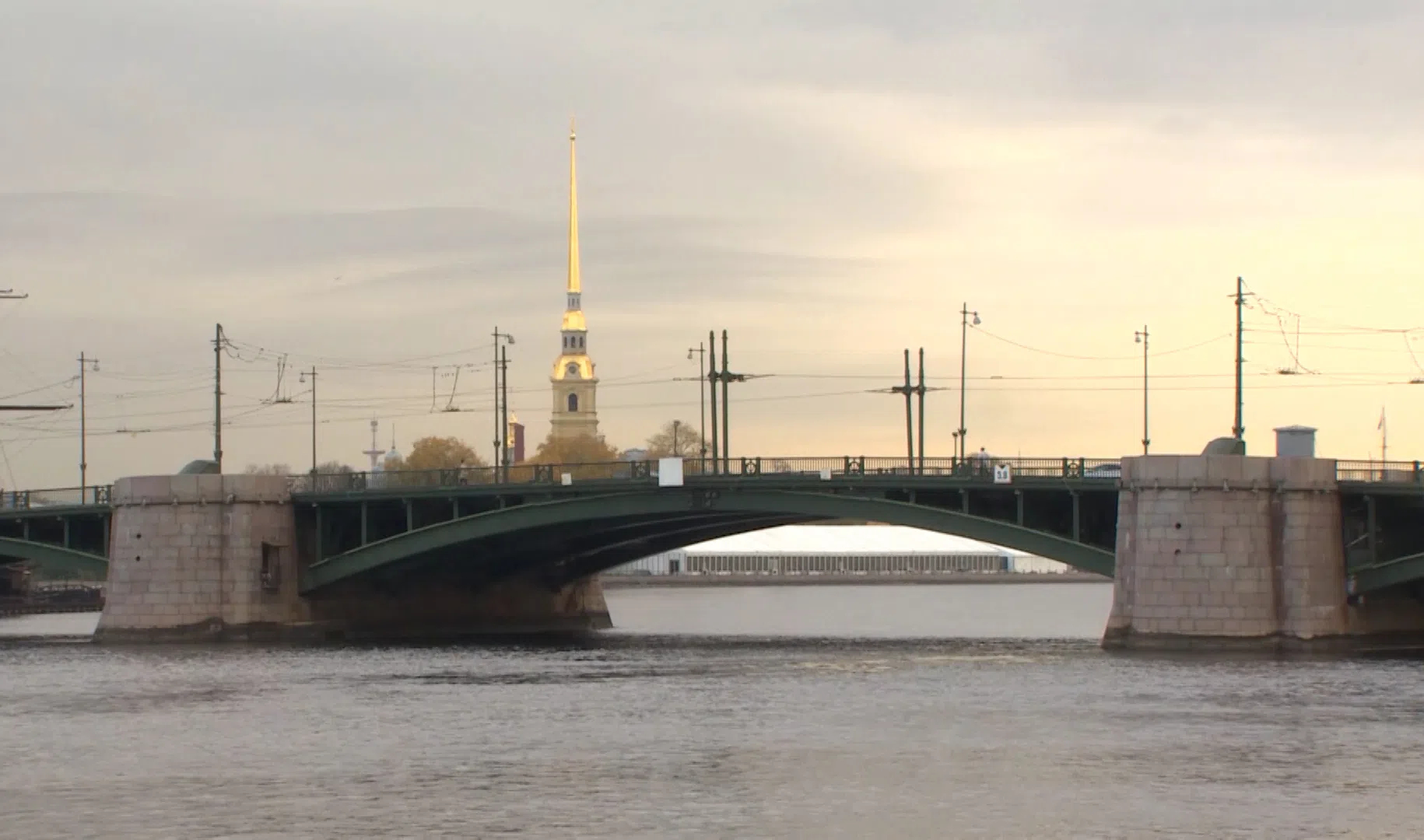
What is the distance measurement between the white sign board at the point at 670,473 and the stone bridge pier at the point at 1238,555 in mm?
15746

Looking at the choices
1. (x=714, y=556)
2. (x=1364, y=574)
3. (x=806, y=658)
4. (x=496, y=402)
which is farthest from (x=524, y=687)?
(x=714, y=556)

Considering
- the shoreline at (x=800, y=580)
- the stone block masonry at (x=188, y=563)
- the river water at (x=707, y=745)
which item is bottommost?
the shoreline at (x=800, y=580)

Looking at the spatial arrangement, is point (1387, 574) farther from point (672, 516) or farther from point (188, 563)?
point (188, 563)

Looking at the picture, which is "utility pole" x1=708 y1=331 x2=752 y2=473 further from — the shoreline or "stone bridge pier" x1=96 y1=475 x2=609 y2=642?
the shoreline

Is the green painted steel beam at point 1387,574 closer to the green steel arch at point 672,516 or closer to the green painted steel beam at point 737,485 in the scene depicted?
the green steel arch at point 672,516

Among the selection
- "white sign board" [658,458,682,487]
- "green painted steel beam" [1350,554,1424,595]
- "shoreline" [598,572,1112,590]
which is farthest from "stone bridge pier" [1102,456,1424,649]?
"shoreline" [598,572,1112,590]

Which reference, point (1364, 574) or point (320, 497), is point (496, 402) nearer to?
point (320, 497)

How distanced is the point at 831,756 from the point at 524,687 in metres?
18.6

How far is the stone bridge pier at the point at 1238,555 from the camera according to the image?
213 ft

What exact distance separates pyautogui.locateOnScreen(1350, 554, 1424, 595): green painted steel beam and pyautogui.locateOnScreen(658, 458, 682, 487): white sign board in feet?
68.7

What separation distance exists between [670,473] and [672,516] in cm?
548

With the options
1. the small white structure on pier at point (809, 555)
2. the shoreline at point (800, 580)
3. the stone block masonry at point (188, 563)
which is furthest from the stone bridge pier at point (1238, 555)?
the small white structure on pier at point (809, 555)

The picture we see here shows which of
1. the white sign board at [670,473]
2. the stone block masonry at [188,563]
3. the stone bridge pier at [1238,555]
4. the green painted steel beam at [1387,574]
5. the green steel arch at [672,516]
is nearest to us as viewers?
the green painted steel beam at [1387,574]

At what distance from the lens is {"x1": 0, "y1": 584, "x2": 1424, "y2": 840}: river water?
119ft
